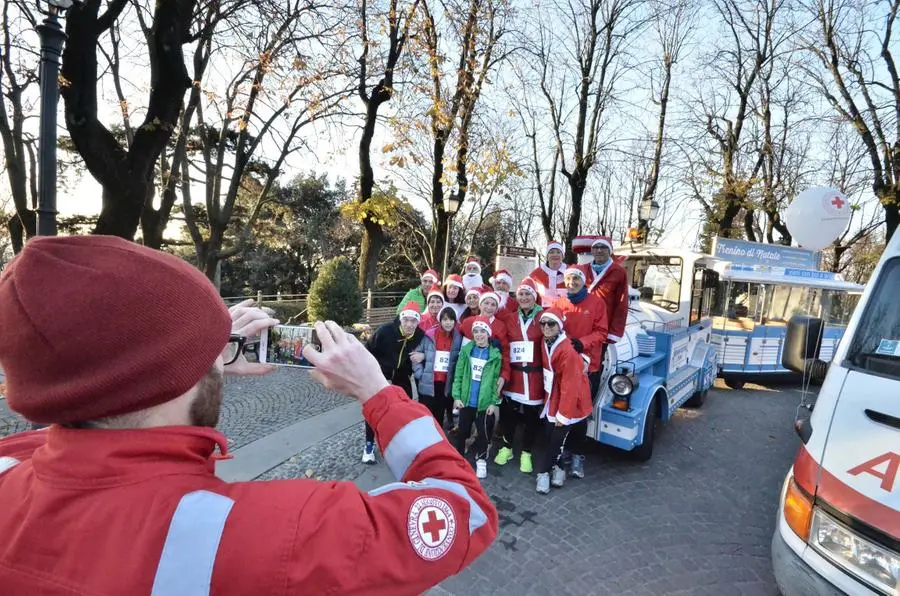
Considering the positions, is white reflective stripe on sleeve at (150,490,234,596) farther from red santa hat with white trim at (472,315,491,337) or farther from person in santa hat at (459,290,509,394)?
person in santa hat at (459,290,509,394)

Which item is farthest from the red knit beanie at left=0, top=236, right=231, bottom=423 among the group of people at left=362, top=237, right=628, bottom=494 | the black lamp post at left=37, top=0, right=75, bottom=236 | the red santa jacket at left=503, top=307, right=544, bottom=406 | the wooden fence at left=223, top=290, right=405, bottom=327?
the wooden fence at left=223, top=290, right=405, bottom=327

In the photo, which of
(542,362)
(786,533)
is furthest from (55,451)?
(542,362)

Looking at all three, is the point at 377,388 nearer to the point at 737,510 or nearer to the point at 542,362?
the point at 542,362

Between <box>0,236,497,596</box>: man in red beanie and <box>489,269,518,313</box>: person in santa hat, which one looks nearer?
<box>0,236,497,596</box>: man in red beanie

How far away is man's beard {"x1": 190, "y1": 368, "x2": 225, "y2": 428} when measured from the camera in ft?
2.84

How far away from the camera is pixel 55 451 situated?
0.73m

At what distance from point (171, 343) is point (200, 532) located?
31 cm

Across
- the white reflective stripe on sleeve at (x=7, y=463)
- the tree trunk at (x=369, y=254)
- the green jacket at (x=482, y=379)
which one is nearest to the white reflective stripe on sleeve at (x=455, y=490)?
the white reflective stripe on sleeve at (x=7, y=463)

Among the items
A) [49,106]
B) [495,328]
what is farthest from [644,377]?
[49,106]

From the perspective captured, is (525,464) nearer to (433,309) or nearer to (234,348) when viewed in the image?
(433,309)

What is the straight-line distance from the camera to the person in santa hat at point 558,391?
401 cm

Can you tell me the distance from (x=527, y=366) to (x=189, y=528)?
3.88 metres

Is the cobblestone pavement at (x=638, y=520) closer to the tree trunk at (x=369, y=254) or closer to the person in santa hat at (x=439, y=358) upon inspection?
the person in santa hat at (x=439, y=358)

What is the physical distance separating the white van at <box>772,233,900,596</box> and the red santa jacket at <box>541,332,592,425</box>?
1745 millimetres
